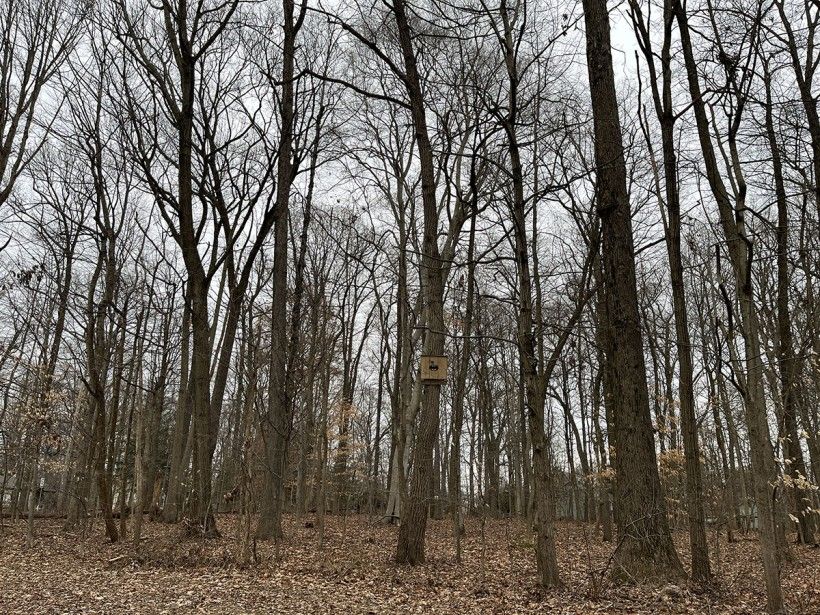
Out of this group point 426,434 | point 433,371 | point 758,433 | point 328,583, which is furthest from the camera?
point 426,434

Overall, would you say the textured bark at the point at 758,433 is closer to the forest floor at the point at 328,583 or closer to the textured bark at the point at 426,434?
the forest floor at the point at 328,583

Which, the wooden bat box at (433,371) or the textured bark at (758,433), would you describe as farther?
the wooden bat box at (433,371)

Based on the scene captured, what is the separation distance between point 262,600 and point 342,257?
13945 mm

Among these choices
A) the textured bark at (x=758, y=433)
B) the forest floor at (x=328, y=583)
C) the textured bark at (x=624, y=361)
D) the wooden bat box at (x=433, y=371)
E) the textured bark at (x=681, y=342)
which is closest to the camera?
the textured bark at (x=758, y=433)

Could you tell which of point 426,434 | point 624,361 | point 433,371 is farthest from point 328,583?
point 624,361

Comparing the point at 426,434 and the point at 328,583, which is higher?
the point at 426,434

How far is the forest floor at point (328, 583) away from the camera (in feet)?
19.2

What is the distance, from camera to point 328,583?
7.23 meters

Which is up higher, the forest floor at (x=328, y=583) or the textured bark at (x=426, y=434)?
the textured bark at (x=426, y=434)

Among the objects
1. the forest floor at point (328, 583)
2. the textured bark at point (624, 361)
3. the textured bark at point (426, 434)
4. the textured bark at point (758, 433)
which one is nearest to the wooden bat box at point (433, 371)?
the textured bark at point (426, 434)

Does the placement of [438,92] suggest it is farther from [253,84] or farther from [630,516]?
[630,516]

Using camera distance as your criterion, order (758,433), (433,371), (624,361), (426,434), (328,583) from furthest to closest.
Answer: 1. (426,434)
2. (433,371)
3. (328,583)
4. (624,361)
5. (758,433)

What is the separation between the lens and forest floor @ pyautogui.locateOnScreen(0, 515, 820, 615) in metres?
5.86

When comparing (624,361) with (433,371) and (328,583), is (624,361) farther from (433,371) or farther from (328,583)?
(328,583)
